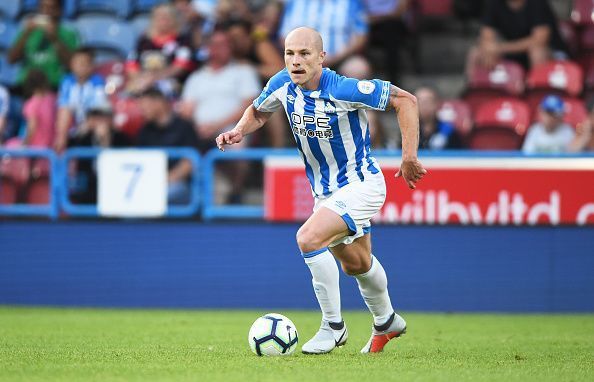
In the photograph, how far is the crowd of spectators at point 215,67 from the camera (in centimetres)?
1265

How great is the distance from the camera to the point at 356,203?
24.6 ft

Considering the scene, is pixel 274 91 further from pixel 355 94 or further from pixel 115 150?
pixel 115 150

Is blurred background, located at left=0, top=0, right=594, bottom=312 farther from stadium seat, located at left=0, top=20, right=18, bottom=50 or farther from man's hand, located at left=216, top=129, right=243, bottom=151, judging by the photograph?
man's hand, located at left=216, top=129, right=243, bottom=151

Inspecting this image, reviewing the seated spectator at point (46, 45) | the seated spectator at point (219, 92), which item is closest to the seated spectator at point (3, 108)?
the seated spectator at point (46, 45)

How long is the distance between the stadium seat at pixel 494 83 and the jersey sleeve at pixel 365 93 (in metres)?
6.50

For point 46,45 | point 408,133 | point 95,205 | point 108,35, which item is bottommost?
point 95,205

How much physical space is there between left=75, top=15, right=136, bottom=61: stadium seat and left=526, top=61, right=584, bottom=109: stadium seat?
5492 millimetres

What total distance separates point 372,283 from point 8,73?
927 cm

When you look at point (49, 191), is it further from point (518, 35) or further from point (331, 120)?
point (518, 35)

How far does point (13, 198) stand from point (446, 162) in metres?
4.60

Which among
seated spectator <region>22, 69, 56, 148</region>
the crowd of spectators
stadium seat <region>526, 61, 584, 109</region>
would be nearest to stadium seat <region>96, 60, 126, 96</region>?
the crowd of spectators

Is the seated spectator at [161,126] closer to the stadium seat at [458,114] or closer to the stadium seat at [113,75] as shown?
the stadium seat at [113,75]

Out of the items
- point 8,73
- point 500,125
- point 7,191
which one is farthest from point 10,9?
point 500,125

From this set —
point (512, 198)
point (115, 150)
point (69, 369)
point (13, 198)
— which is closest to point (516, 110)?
point (512, 198)
